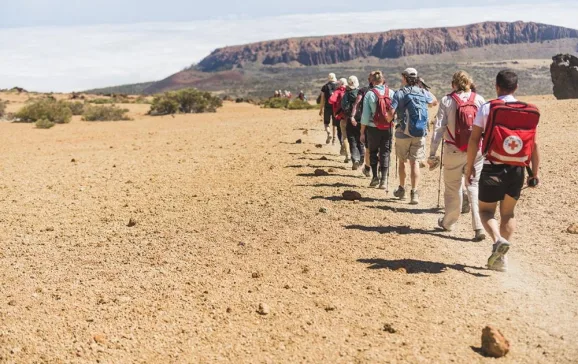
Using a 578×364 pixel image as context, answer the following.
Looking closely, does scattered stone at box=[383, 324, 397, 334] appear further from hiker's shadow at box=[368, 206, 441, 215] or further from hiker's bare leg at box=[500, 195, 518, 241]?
hiker's shadow at box=[368, 206, 441, 215]

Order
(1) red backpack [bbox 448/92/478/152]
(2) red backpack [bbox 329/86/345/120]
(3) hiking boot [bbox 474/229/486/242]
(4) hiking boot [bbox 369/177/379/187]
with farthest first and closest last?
1. (2) red backpack [bbox 329/86/345/120]
2. (4) hiking boot [bbox 369/177/379/187]
3. (3) hiking boot [bbox 474/229/486/242]
4. (1) red backpack [bbox 448/92/478/152]

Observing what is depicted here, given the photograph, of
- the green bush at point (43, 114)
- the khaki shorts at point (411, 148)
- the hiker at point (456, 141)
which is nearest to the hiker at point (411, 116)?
the khaki shorts at point (411, 148)

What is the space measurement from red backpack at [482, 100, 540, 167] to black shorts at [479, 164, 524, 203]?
0.13 metres

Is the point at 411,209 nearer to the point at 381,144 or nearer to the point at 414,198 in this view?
the point at 414,198

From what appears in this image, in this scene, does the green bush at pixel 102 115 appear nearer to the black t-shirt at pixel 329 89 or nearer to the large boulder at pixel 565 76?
the black t-shirt at pixel 329 89

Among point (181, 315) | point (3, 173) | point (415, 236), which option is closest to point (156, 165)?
point (3, 173)

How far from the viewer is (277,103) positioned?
Answer: 38.1 m

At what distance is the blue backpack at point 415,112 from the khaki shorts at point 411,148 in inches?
6.0

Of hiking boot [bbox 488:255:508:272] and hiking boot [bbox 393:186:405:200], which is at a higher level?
hiking boot [bbox 393:186:405:200]

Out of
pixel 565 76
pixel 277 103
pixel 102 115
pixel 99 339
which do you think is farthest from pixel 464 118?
pixel 277 103

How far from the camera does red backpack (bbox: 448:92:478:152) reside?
7.50 meters

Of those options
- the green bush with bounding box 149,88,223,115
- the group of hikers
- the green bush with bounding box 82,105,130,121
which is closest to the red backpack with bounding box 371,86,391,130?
the group of hikers

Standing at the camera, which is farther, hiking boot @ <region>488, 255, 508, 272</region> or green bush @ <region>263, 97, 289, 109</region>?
green bush @ <region>263, 97, 289, 109</region>

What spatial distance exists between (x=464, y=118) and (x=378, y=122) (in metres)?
2.63
